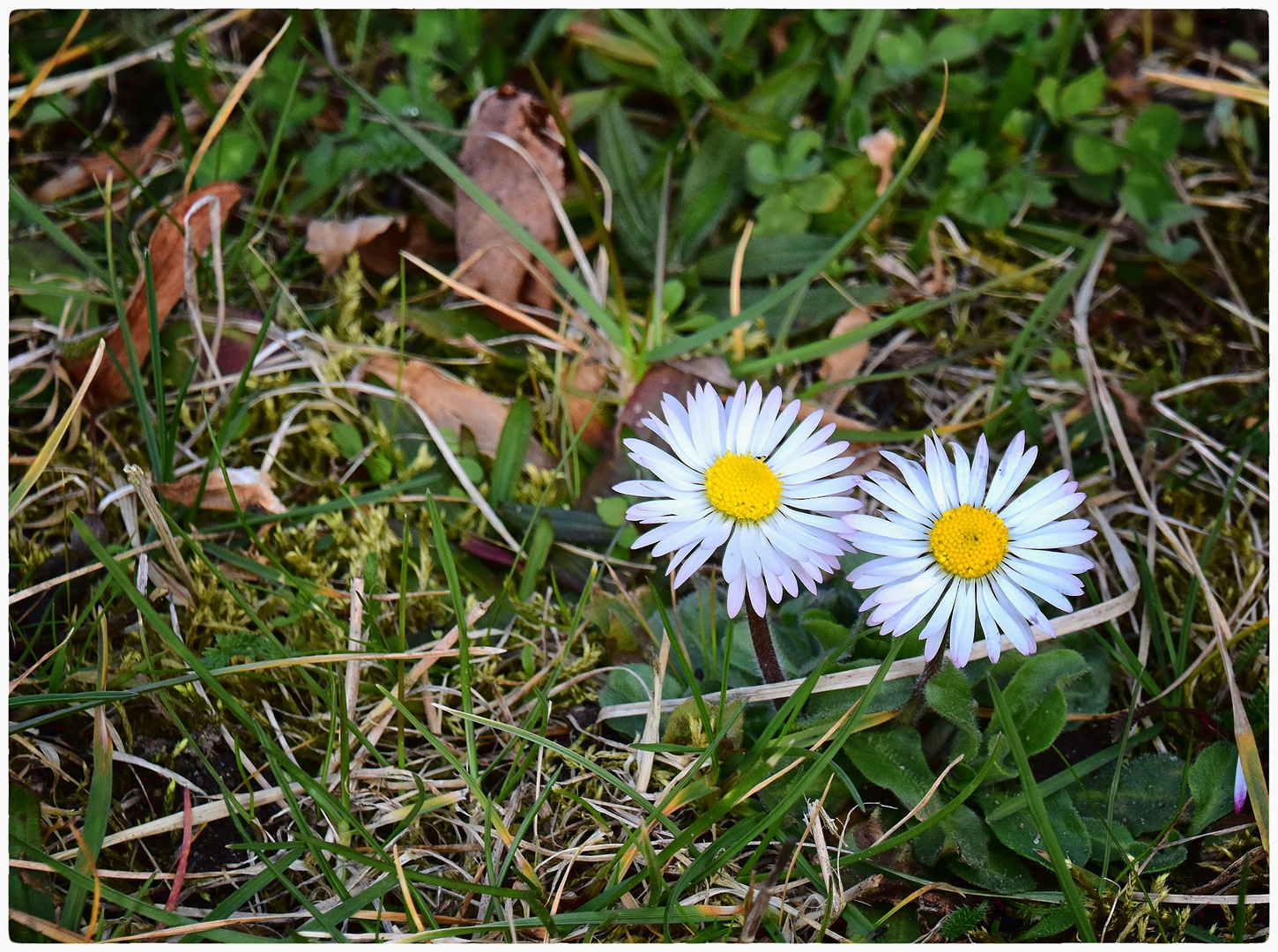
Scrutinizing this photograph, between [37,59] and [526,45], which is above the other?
[526,45]

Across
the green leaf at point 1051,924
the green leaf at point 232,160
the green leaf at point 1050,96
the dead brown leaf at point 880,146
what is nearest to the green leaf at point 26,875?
the green leaf at point 232,160

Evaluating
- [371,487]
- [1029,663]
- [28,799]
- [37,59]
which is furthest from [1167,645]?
[37,59]

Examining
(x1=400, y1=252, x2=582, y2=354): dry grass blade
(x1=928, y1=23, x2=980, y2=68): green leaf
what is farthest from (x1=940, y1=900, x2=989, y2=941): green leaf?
(x1=928, y1=23, x2=980, y2=68): green leaf

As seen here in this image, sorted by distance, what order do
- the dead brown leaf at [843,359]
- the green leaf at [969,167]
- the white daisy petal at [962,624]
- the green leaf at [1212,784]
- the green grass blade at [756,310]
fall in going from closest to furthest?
the white daisy petal at [962,624] < the green leaf at [1212,784] < the green grass blade at [756,310] < the dead brown leaf at [843,359] < the green leaf at [969,167]

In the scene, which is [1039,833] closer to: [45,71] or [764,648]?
[764,648]

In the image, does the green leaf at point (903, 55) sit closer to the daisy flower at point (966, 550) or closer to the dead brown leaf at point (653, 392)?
the dead brown leaf at point (653, 392)

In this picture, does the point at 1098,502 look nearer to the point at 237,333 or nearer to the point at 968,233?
the point at 968,233
